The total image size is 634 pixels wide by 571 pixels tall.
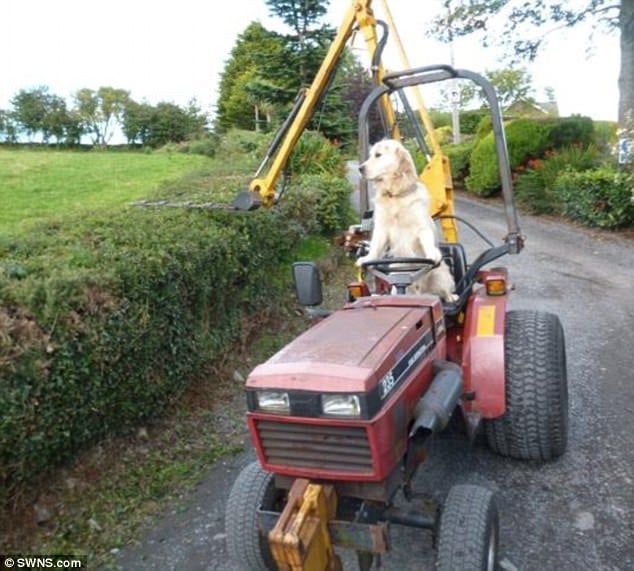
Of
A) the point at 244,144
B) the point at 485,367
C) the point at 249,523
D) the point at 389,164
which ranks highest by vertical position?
the point at 244,144

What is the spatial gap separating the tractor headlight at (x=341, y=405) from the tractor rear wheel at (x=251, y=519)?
2.04 feet

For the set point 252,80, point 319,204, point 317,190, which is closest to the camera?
point 317,190

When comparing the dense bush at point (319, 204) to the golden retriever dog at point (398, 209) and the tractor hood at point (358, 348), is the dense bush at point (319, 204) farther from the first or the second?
the tractor hood at point (358, 348)

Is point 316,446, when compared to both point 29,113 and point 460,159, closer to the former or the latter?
point 460,159

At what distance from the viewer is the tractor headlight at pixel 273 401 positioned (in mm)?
2246

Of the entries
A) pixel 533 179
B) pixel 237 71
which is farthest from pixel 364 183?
pixel 237 71

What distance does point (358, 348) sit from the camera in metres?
2.37

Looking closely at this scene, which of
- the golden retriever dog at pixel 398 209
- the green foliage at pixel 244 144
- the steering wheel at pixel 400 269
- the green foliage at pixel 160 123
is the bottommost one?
the steering wheel at pixel 400 269

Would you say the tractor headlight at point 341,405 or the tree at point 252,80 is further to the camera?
the tree at point 252,80

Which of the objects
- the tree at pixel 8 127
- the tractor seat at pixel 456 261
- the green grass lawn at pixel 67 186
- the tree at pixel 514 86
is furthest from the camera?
the tree at pixel 514 86

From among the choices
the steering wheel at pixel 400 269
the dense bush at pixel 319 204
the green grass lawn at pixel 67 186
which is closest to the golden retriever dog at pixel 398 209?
the steering wheel at pixel 400 269

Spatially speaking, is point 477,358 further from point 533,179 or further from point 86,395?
point 533,179

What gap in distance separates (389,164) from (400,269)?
82 centimetres

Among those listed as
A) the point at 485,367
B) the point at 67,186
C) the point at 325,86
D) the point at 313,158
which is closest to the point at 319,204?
the point at 313,158
